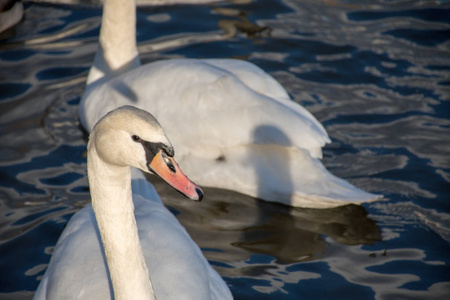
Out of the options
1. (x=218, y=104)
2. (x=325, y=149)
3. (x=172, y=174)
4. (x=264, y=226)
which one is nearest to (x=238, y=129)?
(x=218, y=104)

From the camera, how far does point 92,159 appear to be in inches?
138

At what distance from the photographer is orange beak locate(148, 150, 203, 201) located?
324 cm

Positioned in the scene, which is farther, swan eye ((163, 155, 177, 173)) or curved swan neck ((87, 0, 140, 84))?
curved swan neck ((87, 0, 140, 84))

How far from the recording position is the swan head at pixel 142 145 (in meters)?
3.21

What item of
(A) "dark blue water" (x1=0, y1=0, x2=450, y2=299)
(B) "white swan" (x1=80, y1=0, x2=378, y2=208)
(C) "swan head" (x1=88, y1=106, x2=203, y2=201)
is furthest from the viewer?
(B) "white swan" (x1=80, y1=0, x2=378, y2=208)

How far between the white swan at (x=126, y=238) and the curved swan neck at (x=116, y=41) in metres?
3.11

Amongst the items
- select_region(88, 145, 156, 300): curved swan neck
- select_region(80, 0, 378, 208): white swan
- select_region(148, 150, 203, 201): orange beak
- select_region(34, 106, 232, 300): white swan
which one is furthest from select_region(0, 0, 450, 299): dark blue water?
select_region(148, 150, 203, 201): orange beak

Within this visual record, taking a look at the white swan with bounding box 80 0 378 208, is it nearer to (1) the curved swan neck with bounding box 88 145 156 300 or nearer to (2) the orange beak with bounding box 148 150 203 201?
(1) the curved swan neck with bounding box 88 145 156 300

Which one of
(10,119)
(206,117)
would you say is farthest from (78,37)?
(206,117)

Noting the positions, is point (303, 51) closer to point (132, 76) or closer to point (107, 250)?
point (132, 76)

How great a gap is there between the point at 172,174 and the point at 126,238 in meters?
0.57

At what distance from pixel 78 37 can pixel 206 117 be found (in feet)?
11.8

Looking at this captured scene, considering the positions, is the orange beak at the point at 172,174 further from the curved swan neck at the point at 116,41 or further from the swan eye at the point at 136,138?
the curved swan neck at the point at 116,41

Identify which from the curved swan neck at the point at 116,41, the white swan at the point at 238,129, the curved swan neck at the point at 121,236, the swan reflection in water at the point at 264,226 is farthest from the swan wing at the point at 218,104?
the curved swan neck at the point at 121,236
